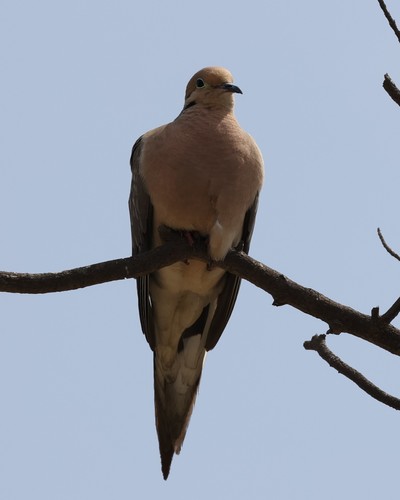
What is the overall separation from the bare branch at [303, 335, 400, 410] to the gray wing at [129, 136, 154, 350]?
67.7 inches

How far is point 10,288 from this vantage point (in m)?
4.29

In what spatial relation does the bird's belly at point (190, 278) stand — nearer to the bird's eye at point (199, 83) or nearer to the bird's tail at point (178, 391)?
the bird's tail at point (178, 391)

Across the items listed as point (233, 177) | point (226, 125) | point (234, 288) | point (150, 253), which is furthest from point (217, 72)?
point (150, 253)

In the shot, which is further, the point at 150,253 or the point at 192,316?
the point at 192,316

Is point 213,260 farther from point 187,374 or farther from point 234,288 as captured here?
point 187,374

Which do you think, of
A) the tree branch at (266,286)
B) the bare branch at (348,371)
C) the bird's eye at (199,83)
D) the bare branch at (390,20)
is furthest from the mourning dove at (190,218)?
the bare branch at (390,20)

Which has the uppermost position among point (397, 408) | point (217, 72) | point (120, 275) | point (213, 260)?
point (217, 72)

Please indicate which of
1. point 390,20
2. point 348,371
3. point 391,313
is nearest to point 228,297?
point 348,371

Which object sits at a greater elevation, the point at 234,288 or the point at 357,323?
the point at 234,288

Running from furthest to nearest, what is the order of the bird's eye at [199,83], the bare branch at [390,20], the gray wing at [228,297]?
the bird's eye at [199,83] → the gray wing at [228,297] → the bare branch at [390,20]

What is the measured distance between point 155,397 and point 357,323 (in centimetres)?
221

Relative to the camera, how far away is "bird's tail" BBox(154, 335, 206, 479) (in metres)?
6.17

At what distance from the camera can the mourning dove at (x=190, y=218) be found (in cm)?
560

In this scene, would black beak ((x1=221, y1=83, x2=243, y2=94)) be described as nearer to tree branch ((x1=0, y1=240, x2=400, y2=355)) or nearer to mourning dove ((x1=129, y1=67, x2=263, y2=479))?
mourning dove ((x1=129, y1=67, x2=263, y2=479))
